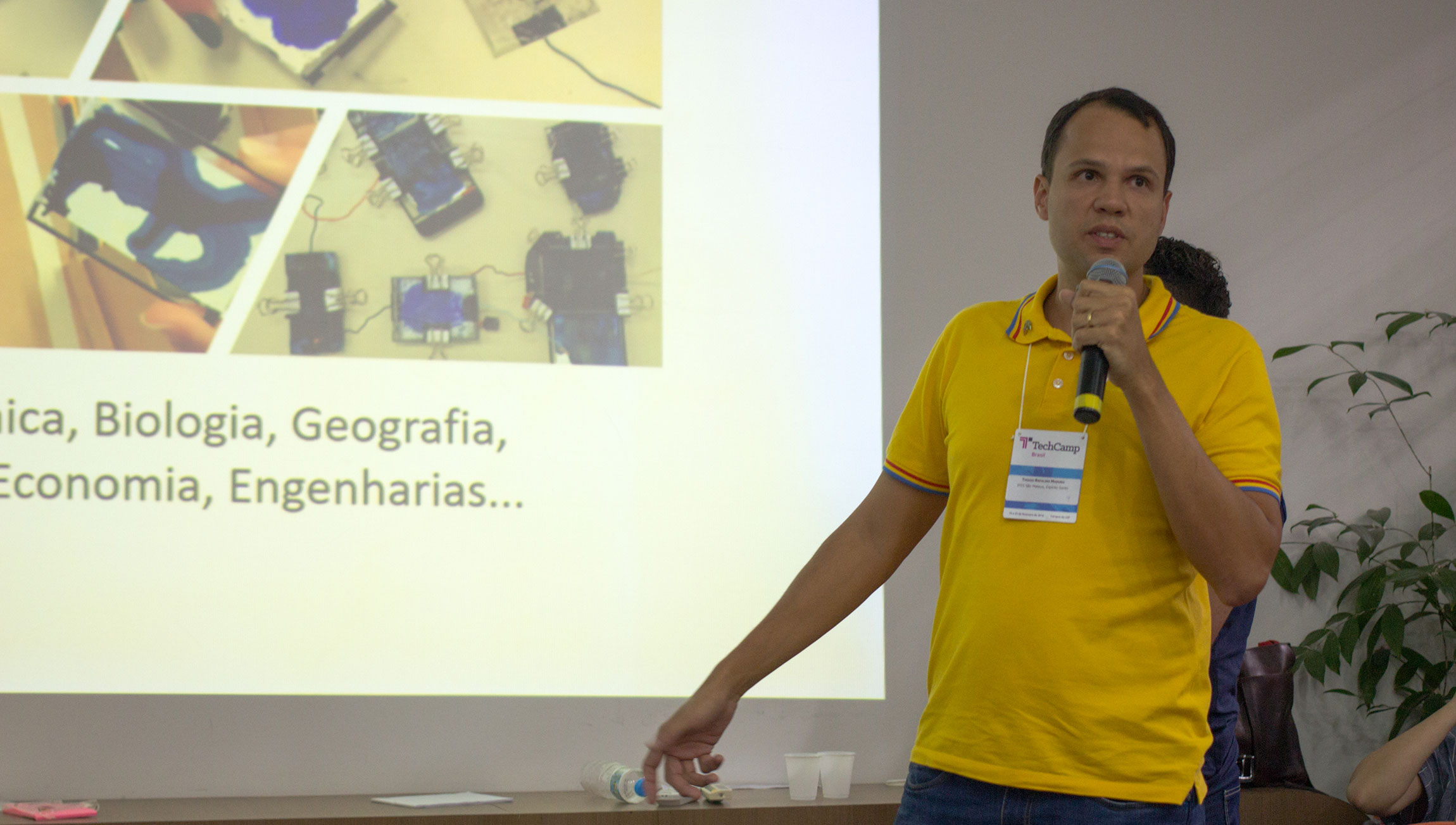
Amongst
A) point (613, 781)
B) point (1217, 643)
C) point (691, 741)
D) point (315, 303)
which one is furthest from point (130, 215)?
point (1217, 643)

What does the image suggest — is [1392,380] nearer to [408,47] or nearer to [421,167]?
[421,167]

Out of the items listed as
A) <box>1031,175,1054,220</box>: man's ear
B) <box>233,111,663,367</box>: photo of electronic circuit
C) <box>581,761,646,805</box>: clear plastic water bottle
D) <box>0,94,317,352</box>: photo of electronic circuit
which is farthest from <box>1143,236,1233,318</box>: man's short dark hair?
<box>0,94,317,352</box>: photo of electronic circuit

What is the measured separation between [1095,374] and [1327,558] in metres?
2.28

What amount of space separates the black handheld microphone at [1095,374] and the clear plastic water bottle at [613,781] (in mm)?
1648

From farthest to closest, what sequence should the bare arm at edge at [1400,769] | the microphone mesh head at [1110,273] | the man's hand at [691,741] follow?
the bare arm at edge at [1400,769] < the man's hand at [691,741] < the microphone mesh head at [1110,273]

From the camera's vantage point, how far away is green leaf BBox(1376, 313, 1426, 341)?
3.04m

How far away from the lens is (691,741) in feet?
4.38

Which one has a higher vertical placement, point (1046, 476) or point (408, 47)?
point (408, 47)

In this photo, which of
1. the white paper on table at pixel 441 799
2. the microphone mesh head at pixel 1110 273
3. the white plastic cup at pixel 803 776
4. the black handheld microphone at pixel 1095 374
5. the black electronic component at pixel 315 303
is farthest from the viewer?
the black electronic component at pixel 315 303

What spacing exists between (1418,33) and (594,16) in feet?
7.30

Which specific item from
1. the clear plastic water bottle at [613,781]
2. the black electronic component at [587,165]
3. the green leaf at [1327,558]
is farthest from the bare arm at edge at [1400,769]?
the black electronic component at [587,165]

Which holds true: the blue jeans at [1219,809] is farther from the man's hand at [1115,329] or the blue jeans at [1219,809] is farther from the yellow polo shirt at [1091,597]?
the man's hand at [1115,329]

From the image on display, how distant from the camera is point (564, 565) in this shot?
9.08ft

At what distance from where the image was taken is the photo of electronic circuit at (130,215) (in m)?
2.69
